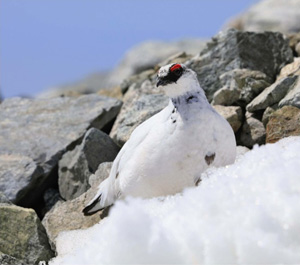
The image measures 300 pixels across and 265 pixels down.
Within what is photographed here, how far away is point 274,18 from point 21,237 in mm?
11428

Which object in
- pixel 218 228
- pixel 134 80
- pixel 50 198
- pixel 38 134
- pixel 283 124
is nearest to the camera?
pixel 218 228

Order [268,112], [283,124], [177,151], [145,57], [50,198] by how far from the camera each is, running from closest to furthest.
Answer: [177,151], [283,124], [268,112], [50,198], [145,57]

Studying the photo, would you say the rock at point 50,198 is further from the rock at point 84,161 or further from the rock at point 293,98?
the rock at point 293,98

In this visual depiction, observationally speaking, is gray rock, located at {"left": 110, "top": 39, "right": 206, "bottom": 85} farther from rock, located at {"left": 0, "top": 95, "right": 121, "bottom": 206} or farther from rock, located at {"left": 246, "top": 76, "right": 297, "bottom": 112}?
rock, located at {"left": 246, "top": 76, "right": 297, "bottom": 112}

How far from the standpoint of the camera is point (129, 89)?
6508mm

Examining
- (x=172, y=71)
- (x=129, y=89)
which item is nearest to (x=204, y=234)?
(x=172, y=71)

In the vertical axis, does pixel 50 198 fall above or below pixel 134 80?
below

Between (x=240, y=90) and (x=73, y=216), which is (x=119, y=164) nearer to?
(x=73, y=216)

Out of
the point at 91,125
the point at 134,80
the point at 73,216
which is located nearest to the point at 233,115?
the point at 73,216

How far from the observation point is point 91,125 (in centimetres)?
568

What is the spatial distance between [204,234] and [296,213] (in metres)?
0.35

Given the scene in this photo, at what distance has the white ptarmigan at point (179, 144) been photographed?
10.8 feet

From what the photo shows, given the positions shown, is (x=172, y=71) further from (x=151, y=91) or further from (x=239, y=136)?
(x=151, y=91)

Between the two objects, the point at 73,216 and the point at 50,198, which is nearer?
the point at 73,216
